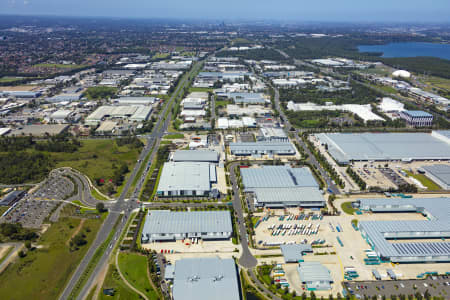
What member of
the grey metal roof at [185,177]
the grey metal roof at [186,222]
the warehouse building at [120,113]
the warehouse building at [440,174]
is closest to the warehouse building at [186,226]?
the grey metal roof at [186,222]

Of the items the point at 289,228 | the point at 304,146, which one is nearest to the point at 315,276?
the point at 289,228

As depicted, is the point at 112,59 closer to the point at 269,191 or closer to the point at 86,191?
the point at 86,191

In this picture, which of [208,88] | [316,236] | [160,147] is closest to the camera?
[316,236]

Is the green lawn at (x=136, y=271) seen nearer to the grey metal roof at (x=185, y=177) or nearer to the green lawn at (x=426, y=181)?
the grey metal roof at (x=185, y=177)

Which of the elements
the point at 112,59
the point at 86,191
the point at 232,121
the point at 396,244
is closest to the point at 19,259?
the point at 86,191

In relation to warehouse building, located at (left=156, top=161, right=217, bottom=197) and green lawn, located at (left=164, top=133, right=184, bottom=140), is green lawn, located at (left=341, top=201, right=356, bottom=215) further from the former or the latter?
green lawn, located at (left=164, top=133, right=184, bottom=140)

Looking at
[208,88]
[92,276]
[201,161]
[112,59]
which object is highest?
[112,59]
